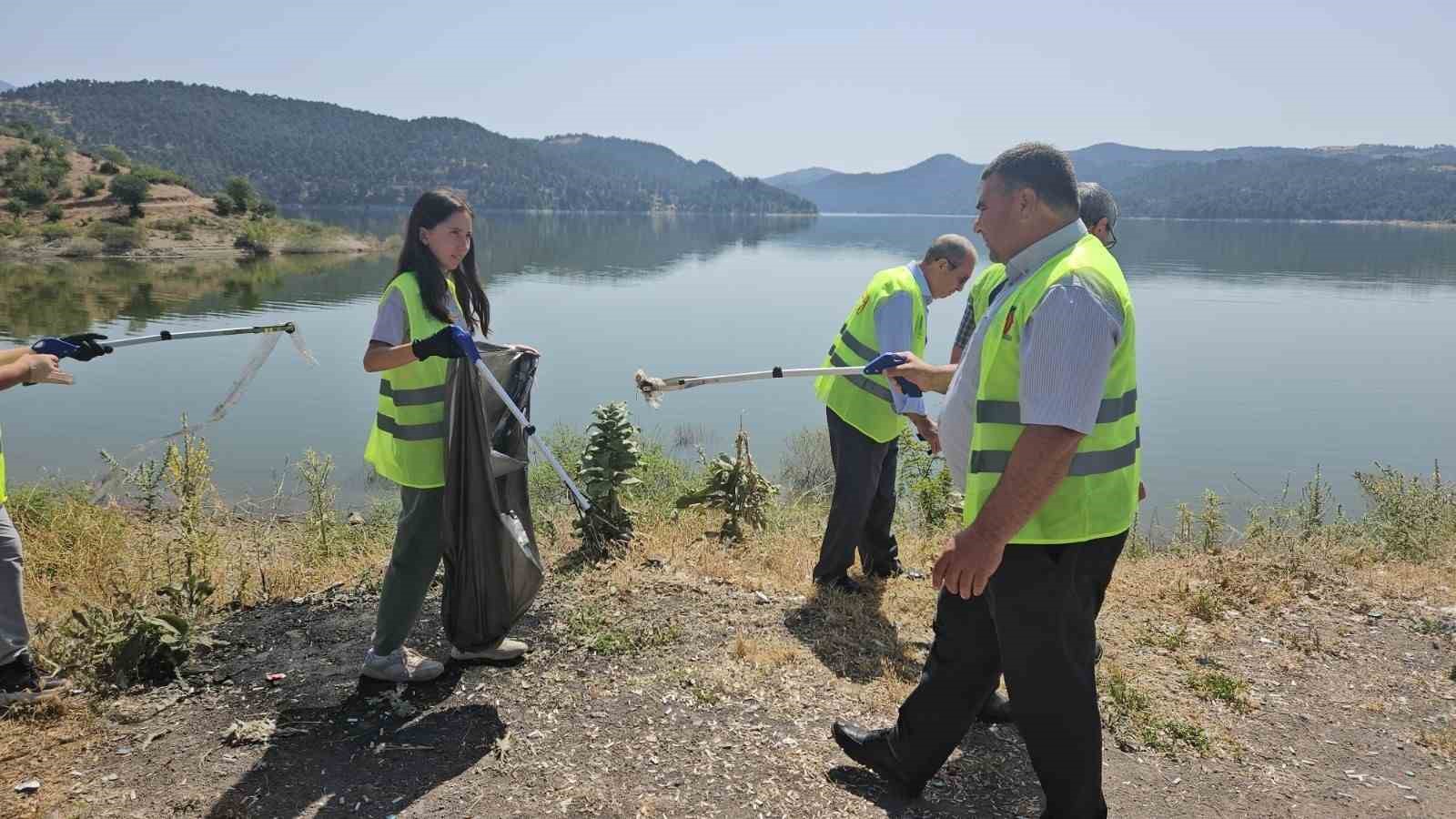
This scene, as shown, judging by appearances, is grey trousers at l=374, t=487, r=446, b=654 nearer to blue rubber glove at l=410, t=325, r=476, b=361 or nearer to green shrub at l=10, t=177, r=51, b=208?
blue rubber glove at l=410, t=325, r=476, b=361

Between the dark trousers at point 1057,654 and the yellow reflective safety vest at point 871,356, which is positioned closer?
the dark trousers at point 1057,654

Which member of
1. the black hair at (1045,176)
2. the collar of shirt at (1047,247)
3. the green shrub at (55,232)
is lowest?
the collar of shirt at (1047,247)

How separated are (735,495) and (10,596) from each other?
13.2ft

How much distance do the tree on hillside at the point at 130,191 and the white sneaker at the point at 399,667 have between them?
188 ft

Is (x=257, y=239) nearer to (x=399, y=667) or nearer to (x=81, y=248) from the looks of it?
(x=81, y=248)

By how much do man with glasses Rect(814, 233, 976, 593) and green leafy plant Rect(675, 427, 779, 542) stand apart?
3.83 feet

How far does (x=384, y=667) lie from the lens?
3.84 m

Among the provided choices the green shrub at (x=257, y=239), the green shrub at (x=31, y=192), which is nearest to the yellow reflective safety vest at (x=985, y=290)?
the green shrub at (x=257, y=239)

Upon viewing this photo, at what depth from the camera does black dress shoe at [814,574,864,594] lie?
17.2 ft

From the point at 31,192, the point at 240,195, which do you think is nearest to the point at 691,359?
the point at 31,192

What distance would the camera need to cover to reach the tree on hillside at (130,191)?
2026 inches

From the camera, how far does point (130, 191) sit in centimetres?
5150

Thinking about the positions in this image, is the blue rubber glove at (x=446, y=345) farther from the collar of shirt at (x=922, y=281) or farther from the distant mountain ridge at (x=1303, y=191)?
the distant mountain ridge at (x=1303, y=191)

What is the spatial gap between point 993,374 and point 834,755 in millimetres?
1674
